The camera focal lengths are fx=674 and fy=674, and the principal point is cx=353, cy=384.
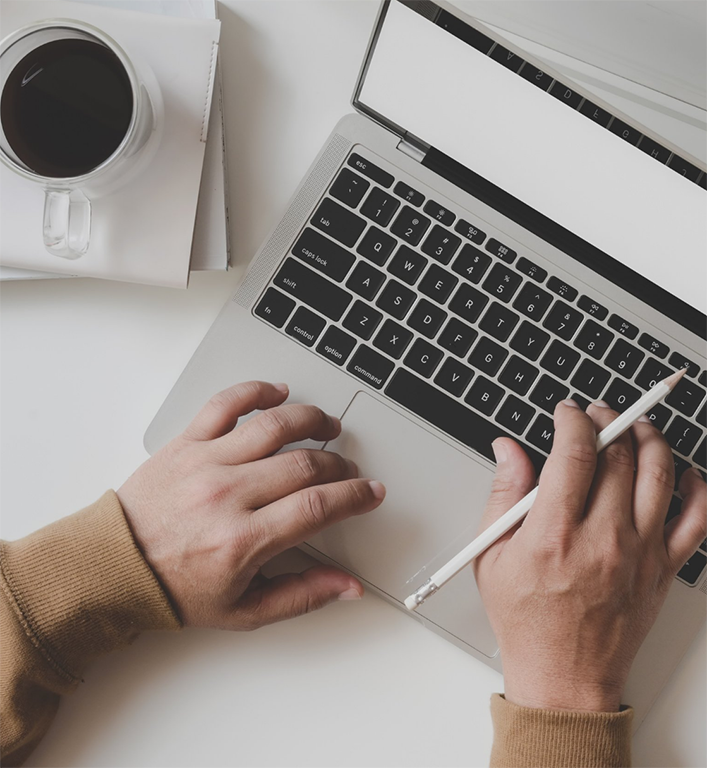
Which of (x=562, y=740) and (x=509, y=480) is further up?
(x=509, y=480)

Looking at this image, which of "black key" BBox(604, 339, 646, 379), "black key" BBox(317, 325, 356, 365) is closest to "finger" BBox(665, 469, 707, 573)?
"black key" BBox(604, 339, 646, 379)

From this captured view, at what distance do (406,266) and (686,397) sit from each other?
0.89ft

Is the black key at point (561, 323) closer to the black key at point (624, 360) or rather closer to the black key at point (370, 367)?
the black key at point (624, 360)

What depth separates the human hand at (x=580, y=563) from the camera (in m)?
0.55

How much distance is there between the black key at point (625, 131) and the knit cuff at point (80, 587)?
0.49 metres

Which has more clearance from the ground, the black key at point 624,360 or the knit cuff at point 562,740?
the black key at point 624,360

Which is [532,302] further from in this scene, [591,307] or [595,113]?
[595,113]

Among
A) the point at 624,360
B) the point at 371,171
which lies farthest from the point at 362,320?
the point at 624,360

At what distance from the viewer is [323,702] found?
0.60 m

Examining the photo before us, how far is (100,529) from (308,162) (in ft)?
1.24

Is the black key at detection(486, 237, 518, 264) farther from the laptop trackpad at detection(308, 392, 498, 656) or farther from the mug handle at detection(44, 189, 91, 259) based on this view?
the mug handle at detection(44, 189, 91, 259)

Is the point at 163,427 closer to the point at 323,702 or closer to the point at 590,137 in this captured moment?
the point at 323,702

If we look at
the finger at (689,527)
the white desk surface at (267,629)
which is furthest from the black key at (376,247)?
the finger at (689,527)

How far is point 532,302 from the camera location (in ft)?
1.94
